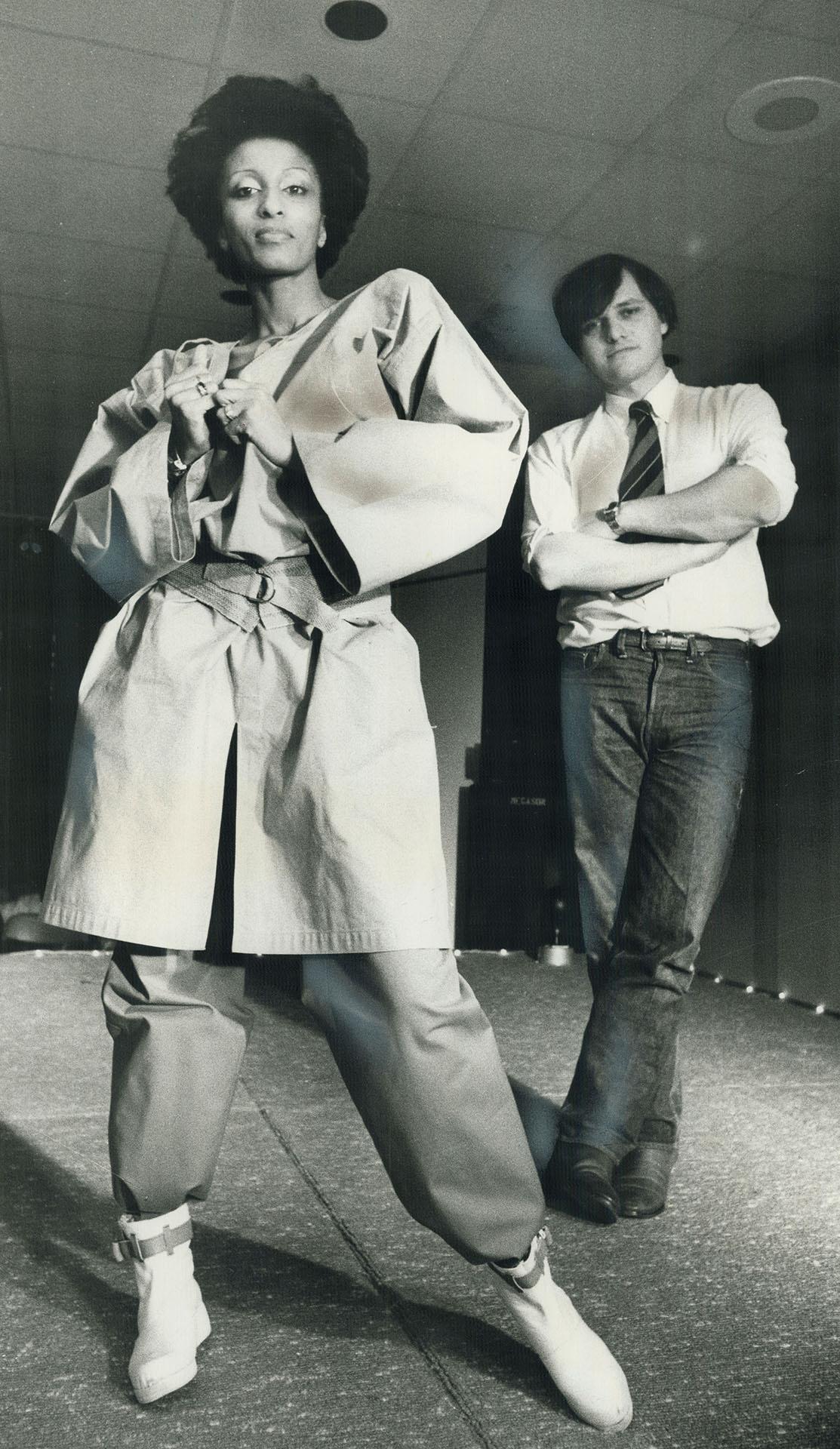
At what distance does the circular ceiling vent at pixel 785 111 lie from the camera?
2160 mm

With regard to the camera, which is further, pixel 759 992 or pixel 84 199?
pixel 759 992

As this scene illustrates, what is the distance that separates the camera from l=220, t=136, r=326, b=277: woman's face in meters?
0.96

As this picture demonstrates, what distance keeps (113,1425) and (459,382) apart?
0.83 metres

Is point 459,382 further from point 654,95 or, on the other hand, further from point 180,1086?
point 654,95

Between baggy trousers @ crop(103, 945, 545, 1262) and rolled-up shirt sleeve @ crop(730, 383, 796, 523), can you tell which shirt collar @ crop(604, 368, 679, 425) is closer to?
rolled-up shirt sleeve @ crop(730, 383, 796, 523)

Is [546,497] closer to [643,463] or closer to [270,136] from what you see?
[643,463]

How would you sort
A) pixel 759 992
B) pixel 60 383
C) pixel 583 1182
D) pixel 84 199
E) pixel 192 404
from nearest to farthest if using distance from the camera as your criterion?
pixel 192 404, pixel 583 1182, pixel 84 199, pixel 759 992, pixel 60 383

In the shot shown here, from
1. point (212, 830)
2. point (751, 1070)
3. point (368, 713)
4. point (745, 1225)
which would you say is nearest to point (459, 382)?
point (368, 713)

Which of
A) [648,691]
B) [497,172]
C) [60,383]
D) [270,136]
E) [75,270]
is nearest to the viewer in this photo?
[270,136]

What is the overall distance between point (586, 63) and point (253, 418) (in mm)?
1716

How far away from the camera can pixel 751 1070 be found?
2.05 metres

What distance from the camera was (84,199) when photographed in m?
2.78

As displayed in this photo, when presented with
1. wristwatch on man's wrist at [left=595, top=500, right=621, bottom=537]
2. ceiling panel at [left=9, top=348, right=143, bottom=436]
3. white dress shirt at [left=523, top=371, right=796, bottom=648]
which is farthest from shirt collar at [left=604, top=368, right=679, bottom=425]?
ceiling panel at [left=9, top=348, right=143, bottom=436]

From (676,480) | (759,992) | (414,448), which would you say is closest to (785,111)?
(676,480)
